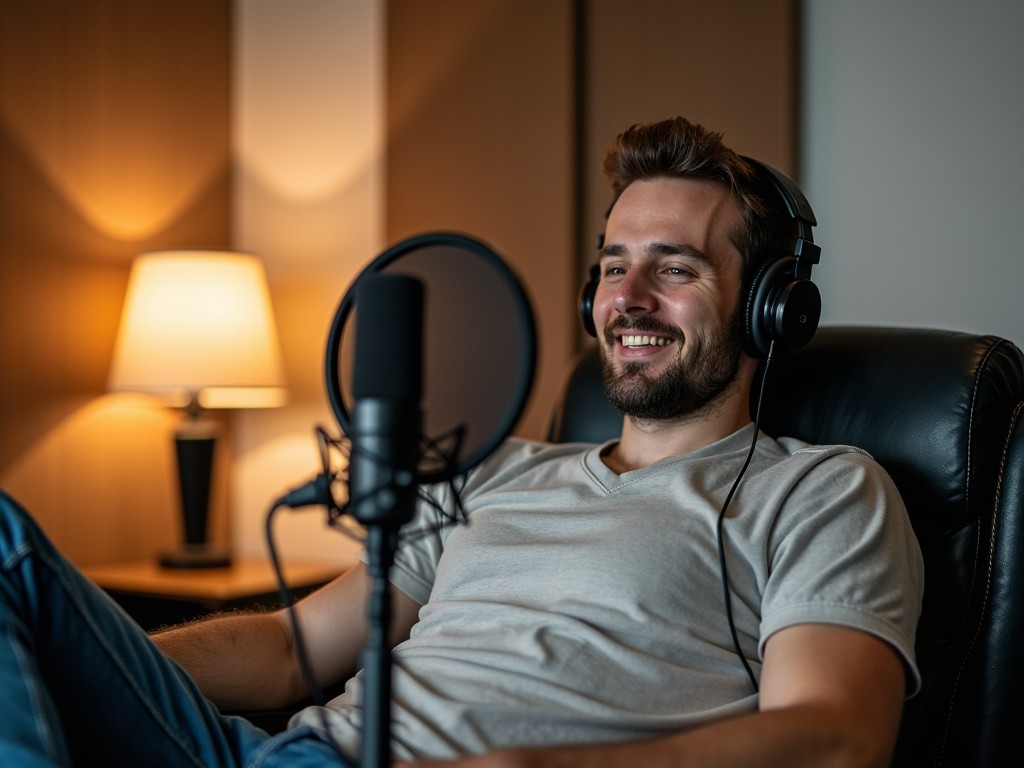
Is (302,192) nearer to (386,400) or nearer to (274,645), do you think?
(274,645)

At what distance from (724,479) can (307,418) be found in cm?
183

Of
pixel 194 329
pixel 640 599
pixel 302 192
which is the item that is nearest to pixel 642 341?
pixel 640 599

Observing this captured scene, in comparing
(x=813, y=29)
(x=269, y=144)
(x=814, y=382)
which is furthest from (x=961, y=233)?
(x=269, y=144)

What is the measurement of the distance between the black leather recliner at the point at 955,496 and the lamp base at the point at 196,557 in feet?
5.33

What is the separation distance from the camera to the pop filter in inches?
30.4

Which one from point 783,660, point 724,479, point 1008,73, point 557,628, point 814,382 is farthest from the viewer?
point 1008,73

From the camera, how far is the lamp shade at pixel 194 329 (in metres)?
2.46

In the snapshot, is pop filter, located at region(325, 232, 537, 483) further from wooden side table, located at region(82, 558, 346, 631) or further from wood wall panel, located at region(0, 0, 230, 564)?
wood wall panel, located at region(0, 0, 230, 564)

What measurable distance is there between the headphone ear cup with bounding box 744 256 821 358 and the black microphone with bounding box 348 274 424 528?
688mm

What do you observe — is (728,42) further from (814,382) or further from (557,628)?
(557,628)

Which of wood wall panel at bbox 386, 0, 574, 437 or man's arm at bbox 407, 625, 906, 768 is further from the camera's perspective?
wood wall panel at bbox 386, 0, 574, 437

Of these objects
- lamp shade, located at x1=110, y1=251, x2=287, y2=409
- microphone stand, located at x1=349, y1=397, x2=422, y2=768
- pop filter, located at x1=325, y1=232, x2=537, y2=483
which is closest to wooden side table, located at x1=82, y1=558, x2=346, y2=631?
lamp shade, located at x1=110, y1=251, x2=287, y2=409

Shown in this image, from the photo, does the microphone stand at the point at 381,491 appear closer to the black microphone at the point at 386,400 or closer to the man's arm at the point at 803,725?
the black microphone at the point at 386,400

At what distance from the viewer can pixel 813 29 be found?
2.16 meters
